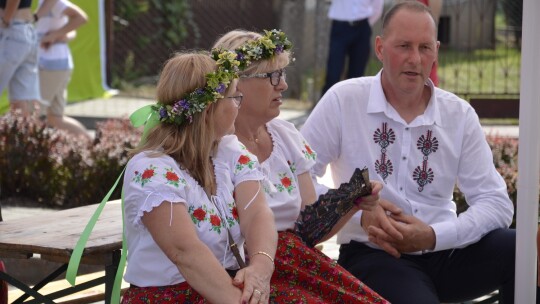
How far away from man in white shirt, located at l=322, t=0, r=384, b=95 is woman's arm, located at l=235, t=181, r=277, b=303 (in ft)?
22.6

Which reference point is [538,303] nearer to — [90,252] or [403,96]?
[403,96]

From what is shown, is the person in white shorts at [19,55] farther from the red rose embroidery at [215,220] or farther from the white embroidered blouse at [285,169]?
the red rose embroidery at [215,220]

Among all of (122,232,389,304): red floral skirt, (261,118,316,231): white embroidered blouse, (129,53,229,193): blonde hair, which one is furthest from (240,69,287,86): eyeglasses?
(122,232,389,304): red floral skirt

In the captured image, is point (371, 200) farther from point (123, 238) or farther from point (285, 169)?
point (123, 238)

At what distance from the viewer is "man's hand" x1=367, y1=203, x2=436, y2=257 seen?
4117 mm

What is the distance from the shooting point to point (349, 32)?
10.6 meters

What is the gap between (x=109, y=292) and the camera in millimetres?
3799

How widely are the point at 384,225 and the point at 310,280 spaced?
511 mm

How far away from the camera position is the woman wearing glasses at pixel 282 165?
12.1ft

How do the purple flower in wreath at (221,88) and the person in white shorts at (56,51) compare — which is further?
the person in white shorts at (56,51)

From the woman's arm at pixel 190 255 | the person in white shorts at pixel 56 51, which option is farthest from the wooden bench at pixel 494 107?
the woman's arm at pixel 190 255

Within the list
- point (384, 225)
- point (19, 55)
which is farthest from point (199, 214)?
point (19, 55)

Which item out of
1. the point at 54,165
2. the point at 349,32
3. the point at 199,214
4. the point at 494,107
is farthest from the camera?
the point at 494,107

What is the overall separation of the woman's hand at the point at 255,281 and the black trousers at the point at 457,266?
724 millimetres
